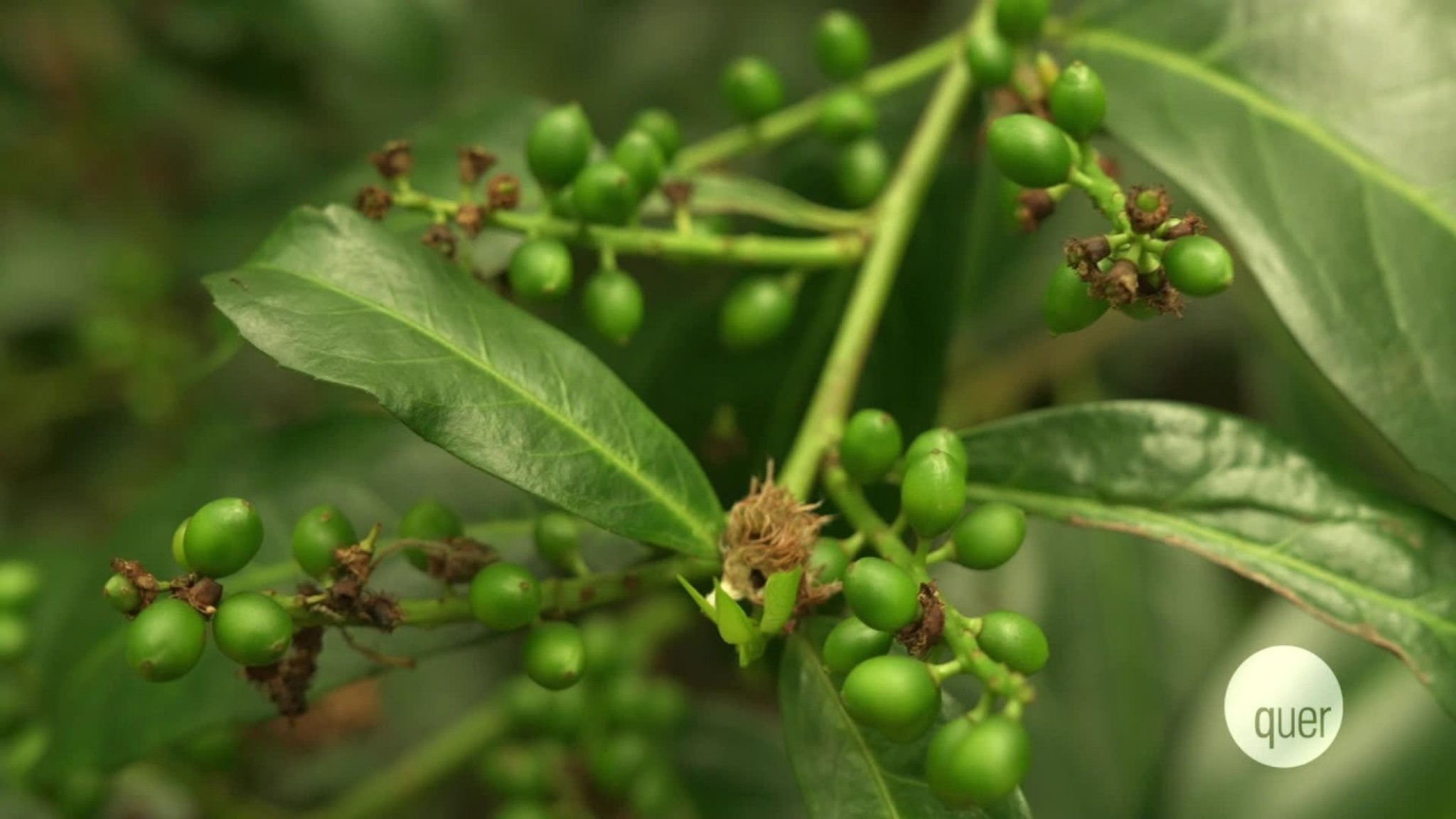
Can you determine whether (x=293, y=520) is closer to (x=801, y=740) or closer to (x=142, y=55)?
(x=801, y=740)

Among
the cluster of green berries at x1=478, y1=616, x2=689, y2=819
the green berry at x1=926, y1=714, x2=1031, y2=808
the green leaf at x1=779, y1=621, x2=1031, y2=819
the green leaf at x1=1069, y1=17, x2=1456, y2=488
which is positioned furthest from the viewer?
the cluster of green berries at x1=478, y1=616, x2=689, y2=819

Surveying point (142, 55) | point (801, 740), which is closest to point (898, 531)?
point (801, 740)

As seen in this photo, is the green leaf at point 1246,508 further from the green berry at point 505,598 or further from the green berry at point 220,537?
the green berry at point 220,537

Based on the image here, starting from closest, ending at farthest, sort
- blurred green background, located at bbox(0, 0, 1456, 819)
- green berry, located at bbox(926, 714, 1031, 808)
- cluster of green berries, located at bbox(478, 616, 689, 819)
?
green berry, located at bbox(926, 714, 1031, 808), blurred green background, located at bbox(0, 0, 1456, 819), cluster of green berries, located at bbox(478, 616, 689, 819)

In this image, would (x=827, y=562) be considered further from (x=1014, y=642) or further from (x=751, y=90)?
(x=751, y=90)

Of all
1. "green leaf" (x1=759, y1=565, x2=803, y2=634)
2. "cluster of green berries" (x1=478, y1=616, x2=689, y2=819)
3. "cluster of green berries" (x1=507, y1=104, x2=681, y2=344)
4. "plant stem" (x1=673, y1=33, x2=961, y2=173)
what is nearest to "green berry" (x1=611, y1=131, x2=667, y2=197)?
"cluster of green berries" (x1=507, y1=104, x2=681, y2=344)

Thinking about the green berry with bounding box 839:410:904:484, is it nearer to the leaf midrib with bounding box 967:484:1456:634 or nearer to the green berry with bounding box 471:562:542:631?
the leaf midrib with bounding box 967:484:1456:634

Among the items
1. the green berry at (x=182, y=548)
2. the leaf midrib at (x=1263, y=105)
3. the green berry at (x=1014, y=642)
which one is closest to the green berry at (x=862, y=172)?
the leaf midrib at (x=1263, y=105)
